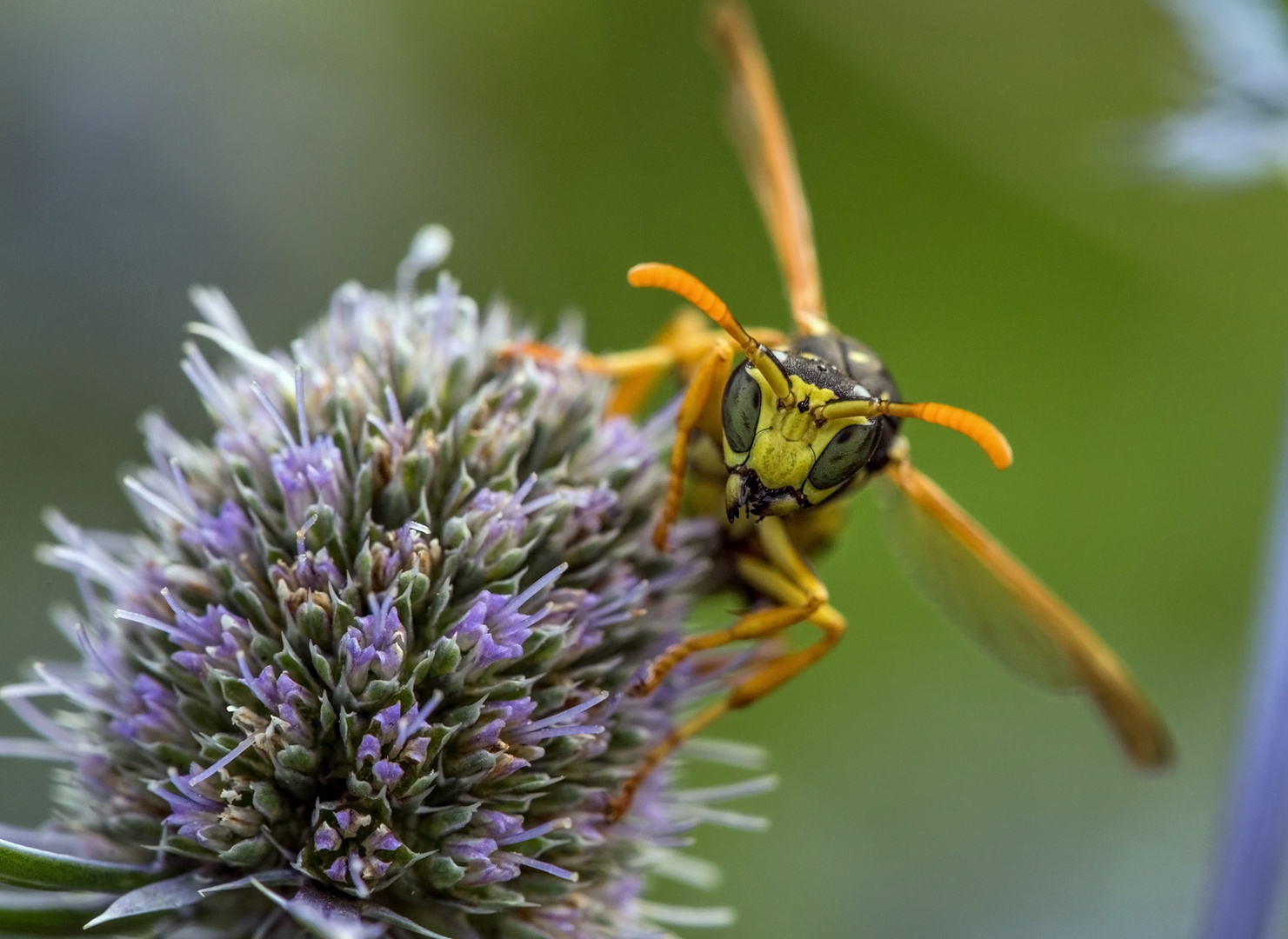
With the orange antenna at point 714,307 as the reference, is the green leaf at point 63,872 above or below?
below

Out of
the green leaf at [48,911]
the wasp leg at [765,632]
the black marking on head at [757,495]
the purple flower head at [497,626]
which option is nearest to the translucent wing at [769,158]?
the wasp leg at [765,632]

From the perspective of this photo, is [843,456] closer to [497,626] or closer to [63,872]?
[497,626]

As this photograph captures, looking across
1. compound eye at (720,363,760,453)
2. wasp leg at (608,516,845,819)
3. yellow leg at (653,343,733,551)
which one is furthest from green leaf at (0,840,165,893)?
compound eye at (720,363,760,453)

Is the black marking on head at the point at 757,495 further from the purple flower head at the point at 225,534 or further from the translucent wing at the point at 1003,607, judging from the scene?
the purple flower head at the point at 225,534

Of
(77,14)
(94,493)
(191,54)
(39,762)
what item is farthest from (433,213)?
(39,762)

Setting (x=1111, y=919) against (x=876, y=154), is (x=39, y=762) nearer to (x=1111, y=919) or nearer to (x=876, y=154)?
(x=1111, y=919)

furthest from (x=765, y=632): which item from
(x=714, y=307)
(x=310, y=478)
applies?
(x=310, y=478)
